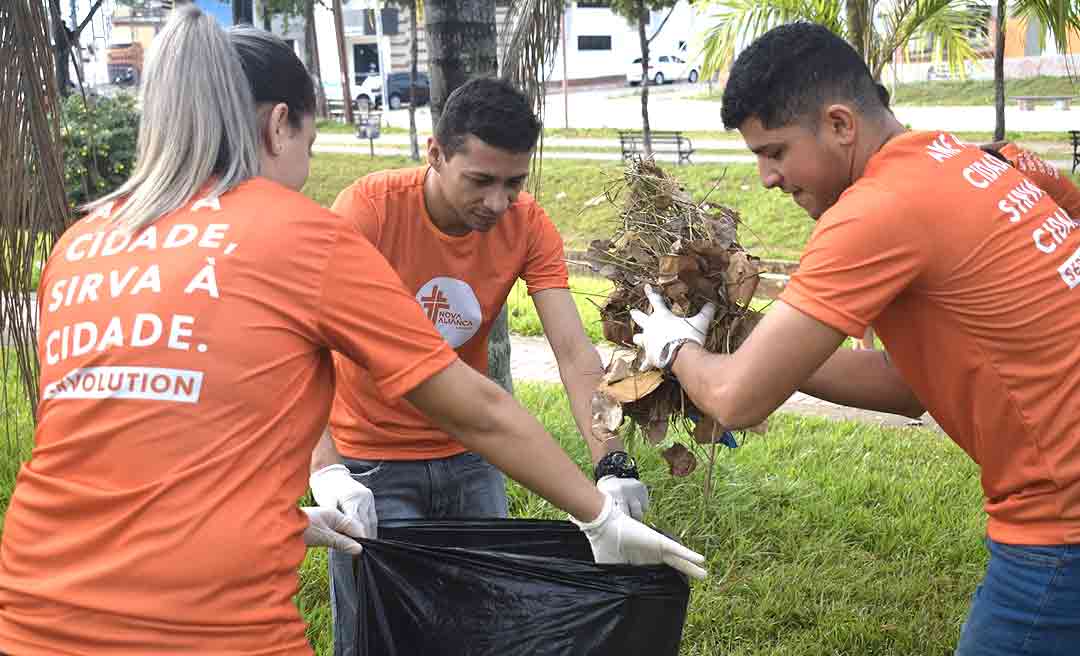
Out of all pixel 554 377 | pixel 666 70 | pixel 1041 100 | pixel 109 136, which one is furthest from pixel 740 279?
pixel 666 70

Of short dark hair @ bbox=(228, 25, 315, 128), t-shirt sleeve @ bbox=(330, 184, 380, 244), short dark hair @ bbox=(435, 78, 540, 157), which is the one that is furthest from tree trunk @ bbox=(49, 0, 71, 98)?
short dark hair @ bbox=(228, 25, 315, 128)

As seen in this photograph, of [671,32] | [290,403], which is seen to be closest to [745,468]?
[290,403]

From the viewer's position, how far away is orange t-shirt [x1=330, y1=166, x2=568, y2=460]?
284 centimetres

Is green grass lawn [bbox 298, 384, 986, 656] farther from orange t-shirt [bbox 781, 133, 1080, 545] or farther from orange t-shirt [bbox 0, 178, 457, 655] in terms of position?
orange t-shirt [bbox 0, 178, 457, 655]

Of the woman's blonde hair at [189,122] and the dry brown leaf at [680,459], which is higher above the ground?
the woman's blonde hair at [189,122]

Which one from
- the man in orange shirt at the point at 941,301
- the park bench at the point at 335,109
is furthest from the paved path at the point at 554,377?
the park bench at the point at 335,109

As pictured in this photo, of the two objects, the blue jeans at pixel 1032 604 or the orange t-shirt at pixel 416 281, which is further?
the orange t-shirt at pixel 416 281

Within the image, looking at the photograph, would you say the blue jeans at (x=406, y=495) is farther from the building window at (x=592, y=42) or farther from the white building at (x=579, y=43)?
the building window at (x=592, y=42)

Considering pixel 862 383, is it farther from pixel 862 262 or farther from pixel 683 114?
pixel 683 114

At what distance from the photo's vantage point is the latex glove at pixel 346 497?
8.20ft

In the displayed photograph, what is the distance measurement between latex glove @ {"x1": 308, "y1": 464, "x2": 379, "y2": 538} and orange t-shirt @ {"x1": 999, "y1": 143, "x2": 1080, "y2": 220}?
1.63 meters

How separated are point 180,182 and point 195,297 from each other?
217mm

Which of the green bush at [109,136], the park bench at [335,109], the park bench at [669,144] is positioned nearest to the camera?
the green bush at [109,136]

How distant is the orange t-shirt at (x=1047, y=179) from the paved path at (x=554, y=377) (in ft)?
8.58
